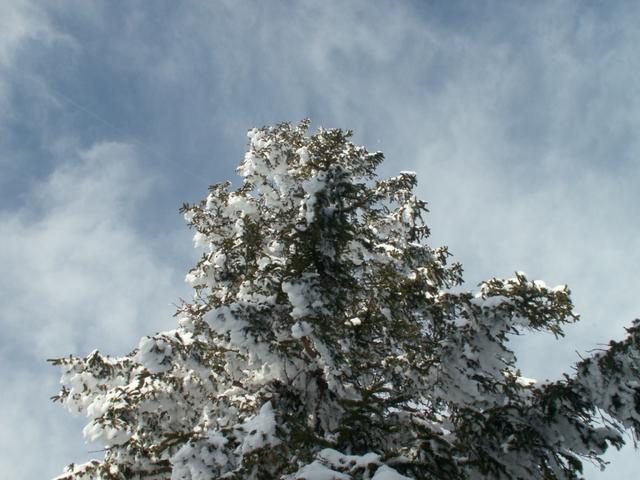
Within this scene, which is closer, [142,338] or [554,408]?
[554,408]

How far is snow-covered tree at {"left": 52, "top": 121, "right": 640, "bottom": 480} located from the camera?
6.97 m

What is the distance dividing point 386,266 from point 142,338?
18.0ft

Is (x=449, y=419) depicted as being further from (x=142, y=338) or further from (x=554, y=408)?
(x=142, y=338)

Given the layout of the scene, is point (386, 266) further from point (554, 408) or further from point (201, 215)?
point (201, 215)

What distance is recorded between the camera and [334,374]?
8703 millimetres

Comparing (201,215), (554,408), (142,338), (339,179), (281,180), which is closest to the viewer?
(554,408)

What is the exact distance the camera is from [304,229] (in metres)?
8.92

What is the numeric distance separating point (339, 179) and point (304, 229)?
1.20 metres

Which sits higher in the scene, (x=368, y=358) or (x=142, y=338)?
(x=142, y=338)

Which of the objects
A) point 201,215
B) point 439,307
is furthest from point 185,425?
point 439,307

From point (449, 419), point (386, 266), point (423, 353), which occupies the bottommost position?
point (449, 419)

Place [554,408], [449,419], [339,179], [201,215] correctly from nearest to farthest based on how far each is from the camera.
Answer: [554,408] → [339,179] → [449,419] → [201,215]

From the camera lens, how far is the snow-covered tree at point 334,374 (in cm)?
697

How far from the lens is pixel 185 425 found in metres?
11.1
